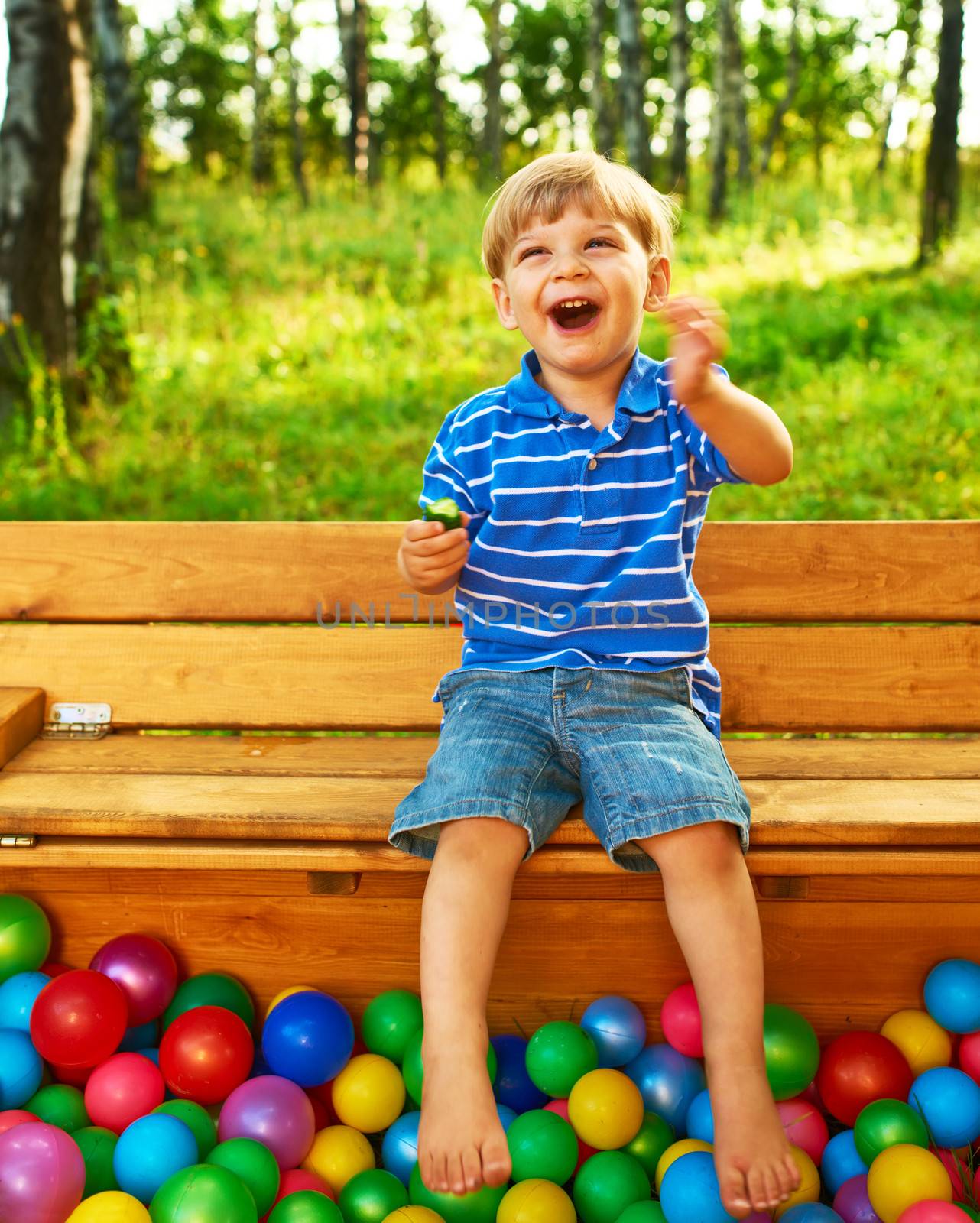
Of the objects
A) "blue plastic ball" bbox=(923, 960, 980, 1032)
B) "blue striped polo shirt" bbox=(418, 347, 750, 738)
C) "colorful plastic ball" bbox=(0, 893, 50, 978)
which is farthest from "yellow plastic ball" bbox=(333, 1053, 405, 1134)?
"blue plastic ball" bbox=(923, 960, 980, 1032)

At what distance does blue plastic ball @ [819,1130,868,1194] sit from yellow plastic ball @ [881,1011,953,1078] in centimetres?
24

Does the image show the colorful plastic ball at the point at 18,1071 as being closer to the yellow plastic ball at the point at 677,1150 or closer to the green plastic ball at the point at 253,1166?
the green plastic ball at the point at 253,1166

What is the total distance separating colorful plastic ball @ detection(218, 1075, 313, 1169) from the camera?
2.06 metres

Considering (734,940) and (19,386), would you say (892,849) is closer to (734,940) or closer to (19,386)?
(734,940)

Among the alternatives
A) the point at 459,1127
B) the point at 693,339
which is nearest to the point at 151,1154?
the point at 459,1127

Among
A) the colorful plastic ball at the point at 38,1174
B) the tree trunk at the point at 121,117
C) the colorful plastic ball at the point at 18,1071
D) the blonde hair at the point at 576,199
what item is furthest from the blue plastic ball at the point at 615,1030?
the tree trunk at the point at 121,117

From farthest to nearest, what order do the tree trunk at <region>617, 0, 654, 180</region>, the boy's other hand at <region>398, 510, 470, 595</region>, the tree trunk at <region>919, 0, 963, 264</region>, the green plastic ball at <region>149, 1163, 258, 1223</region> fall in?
the tree trunk at <region>617, 0, 654, 180</region> < the tree trunk at <region>919, 0, 963, 264</region> < the boy's other hand at <region>398, 510, 470, 595</region> < the green plastic ball at <region>149, 1163, 258, 1223</region>

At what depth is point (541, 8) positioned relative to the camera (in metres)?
34.2

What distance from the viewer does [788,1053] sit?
2102 millimetres

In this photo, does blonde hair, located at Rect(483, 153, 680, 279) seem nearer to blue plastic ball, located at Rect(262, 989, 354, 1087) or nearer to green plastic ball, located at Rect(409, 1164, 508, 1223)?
blue plastic ball, located at Rect(262, 989, 354, 1087)

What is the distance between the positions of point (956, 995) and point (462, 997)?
108 cm

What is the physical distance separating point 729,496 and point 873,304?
3.10 m

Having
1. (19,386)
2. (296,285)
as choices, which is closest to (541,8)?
(296,285)

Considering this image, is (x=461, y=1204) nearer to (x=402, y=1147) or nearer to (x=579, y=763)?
(x=402, y=1147)
